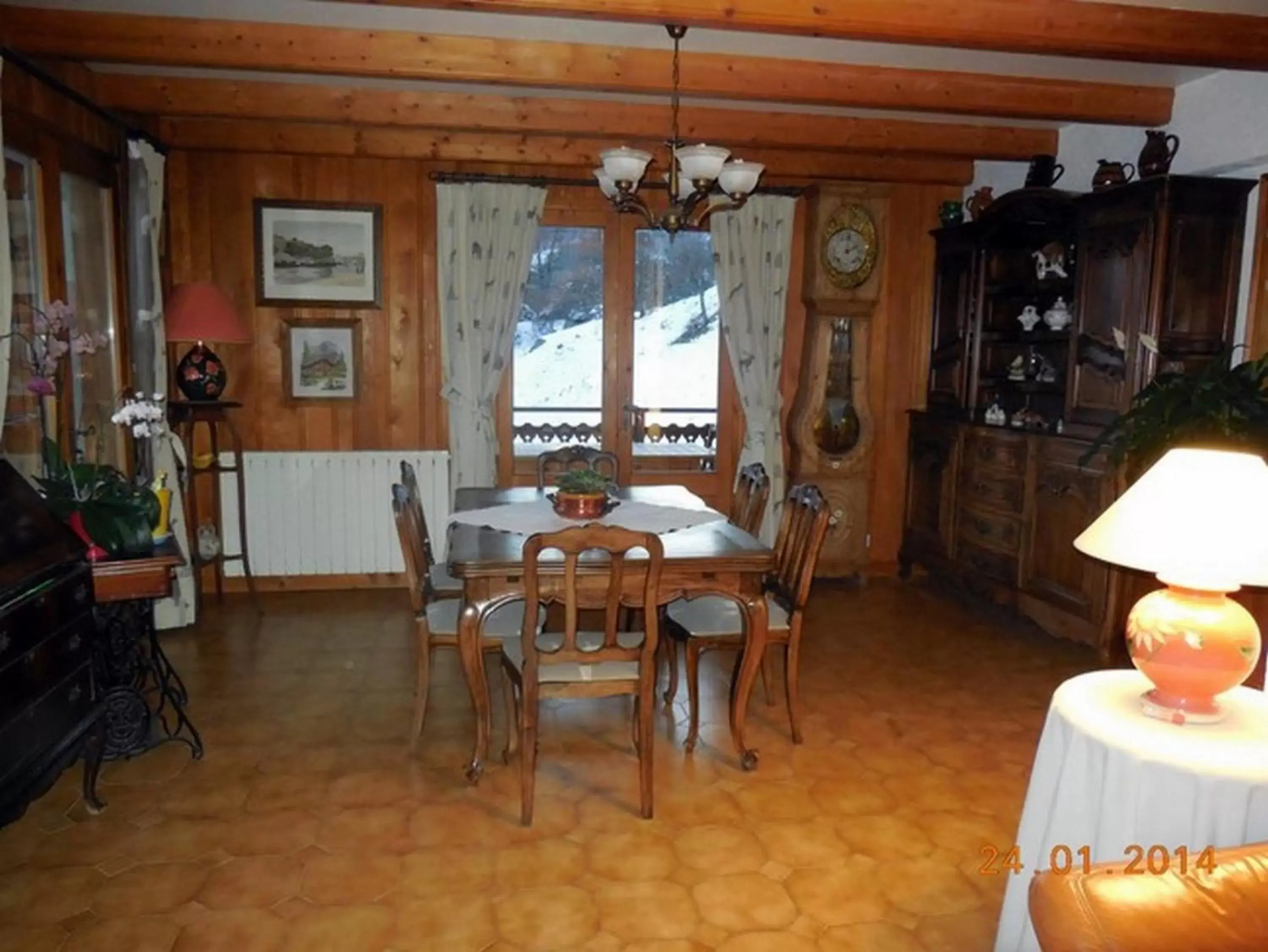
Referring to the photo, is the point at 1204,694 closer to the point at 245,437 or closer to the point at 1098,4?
the point at 1098,4

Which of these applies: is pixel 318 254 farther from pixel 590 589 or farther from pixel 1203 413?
pixel 1203 413

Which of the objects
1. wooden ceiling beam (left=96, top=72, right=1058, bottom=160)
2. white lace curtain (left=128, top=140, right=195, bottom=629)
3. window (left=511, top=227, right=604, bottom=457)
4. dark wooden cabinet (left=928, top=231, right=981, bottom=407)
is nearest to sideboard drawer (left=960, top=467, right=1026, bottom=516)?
dark wooden cabinet (left=928, top=231, right=981, bottom=407)

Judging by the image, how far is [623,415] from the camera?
5.49 metres

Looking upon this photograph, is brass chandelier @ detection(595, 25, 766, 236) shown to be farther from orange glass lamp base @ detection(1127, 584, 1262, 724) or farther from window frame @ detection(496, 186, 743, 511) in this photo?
window frame @ detection(496, 186, 743, 511)

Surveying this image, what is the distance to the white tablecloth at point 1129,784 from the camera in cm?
168

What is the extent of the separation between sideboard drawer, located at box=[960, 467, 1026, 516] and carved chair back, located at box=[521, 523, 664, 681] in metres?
2.54

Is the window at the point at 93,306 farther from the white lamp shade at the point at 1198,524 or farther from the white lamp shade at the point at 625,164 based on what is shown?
the white lamp shade at the point at 1198,524

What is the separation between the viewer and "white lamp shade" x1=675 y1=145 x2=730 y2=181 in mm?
2910

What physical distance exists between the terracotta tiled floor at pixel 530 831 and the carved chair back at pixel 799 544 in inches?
20.9

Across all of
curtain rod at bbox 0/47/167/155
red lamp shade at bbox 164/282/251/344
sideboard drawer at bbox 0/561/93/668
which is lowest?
sideboard drawer at bbox 0/561/93/668

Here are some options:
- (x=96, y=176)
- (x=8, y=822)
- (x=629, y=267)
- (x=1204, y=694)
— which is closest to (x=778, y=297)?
(x=629, y=267)

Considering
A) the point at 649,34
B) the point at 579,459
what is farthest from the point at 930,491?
the point at 649,34

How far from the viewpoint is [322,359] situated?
17.0ft

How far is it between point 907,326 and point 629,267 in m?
1.77
